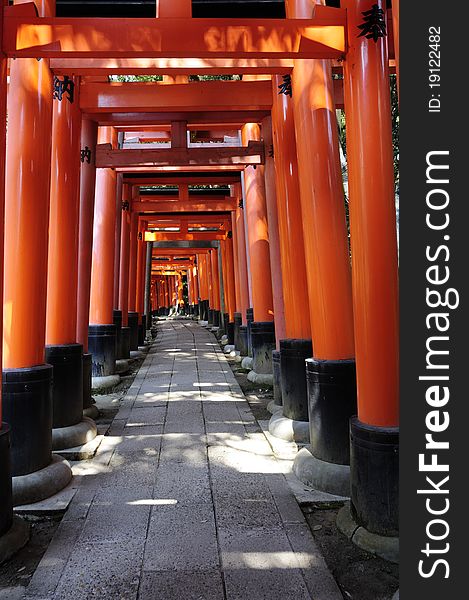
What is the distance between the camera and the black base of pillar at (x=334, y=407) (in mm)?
3688

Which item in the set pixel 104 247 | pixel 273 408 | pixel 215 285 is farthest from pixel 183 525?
pixel 215 285

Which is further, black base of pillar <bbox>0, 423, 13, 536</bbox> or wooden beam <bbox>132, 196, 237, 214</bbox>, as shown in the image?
wooden beam <bbox>132, 196, 237, 214</bbox>

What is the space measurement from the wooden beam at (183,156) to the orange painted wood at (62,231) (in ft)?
7.20

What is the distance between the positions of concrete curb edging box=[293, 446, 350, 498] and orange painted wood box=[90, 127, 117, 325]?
551 cm

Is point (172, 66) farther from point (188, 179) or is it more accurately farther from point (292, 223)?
point (188, 179)

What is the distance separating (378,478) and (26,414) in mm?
2622

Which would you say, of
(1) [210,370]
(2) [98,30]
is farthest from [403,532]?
(1) [210,370]

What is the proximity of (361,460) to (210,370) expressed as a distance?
21.1ft

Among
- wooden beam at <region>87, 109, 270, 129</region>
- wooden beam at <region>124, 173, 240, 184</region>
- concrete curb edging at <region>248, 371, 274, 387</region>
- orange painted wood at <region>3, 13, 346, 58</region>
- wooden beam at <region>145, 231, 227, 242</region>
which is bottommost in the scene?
concrete curb edging at <region>248, 371, 274, 387</region>

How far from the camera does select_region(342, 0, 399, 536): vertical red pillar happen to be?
279 cm

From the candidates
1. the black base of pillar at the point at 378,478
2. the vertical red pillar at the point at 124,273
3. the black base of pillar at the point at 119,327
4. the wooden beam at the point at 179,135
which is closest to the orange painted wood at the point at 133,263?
the vertical red pillar at the point at 124,273

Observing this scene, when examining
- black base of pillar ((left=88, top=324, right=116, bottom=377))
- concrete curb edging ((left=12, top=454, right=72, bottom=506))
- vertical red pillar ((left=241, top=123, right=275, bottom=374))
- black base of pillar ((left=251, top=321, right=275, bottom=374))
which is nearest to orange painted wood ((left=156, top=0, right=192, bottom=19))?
concrete curb edging ((left=12, top=454, right=72, bottom=506))

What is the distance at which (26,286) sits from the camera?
360 cm

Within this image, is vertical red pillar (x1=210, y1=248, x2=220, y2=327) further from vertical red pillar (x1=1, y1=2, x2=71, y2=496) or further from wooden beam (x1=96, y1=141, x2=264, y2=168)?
vertical red pillar (x1=1, y1=2, x2=71, y2=496)
